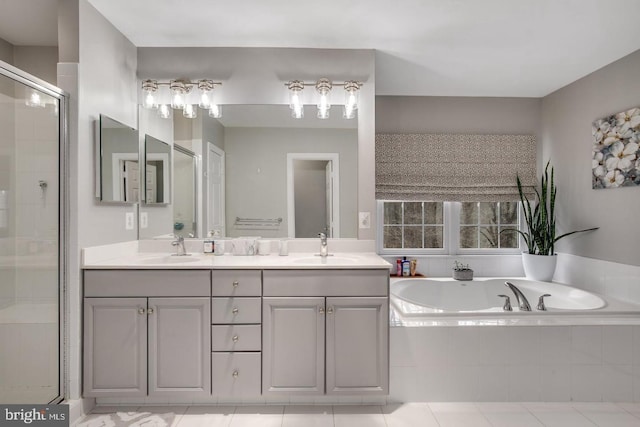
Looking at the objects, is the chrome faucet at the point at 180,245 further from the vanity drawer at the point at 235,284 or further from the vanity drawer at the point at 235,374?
the vanity drawer at the point at 235,374

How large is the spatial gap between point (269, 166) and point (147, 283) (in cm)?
119

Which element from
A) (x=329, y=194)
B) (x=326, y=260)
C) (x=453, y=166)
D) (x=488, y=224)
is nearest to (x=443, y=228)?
(x=488, y=224)

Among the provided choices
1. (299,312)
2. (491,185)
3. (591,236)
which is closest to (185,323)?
(299,312)

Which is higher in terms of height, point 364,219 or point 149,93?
point 149,93

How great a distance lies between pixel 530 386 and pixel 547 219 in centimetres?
170

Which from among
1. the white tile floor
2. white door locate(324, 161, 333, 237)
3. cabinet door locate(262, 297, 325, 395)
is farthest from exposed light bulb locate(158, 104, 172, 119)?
the white tile floor

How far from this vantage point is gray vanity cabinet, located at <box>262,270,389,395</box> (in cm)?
207

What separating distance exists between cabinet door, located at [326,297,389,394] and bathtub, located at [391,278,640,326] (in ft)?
0.63

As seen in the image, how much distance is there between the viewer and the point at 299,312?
2.08 m

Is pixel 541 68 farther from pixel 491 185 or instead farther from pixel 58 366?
pixel 58 366

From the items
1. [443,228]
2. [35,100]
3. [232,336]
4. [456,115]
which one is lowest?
[232,336]

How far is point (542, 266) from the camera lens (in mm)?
3229

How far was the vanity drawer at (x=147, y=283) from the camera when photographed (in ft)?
6.73

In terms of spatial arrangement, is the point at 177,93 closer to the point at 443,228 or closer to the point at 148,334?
the point at 148,334
